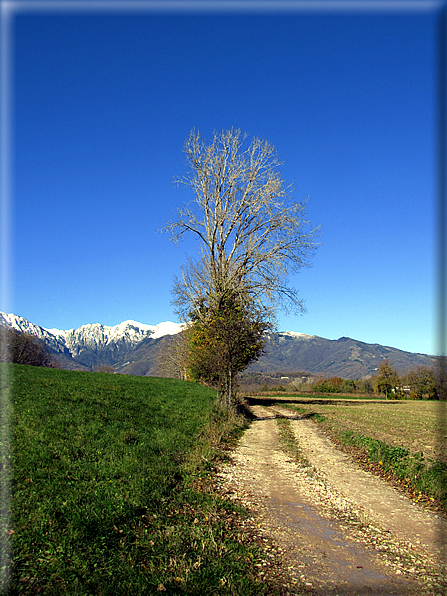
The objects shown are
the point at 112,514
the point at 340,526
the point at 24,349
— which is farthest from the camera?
the point at 24,349

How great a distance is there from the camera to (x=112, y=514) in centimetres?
617

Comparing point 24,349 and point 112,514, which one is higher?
point 112,514

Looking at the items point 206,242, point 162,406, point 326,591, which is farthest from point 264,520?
point 206,242

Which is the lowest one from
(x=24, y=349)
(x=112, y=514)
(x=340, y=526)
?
(x=24, y=349)

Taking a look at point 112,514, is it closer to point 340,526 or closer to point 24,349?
point 340,526

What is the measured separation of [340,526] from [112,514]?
3.93 metres

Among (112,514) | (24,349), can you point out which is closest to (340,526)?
(112,514)

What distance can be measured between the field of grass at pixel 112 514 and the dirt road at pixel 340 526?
667 millimetres

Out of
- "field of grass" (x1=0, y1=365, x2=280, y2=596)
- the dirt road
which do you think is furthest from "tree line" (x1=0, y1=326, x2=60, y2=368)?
the dirt road

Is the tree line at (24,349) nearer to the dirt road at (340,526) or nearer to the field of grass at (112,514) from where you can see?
the field of grass at (112,514)

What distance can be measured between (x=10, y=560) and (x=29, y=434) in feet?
14.9

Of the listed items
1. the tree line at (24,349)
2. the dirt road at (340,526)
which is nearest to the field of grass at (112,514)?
the dirt road at (340,526)

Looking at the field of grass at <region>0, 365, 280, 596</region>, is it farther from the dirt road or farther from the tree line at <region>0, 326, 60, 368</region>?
the tree line at <region>0, 326, 60, 368</region>

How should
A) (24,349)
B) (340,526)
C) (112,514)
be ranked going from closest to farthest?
1. (112,514)
2. (340,526)
3. (24,349)
